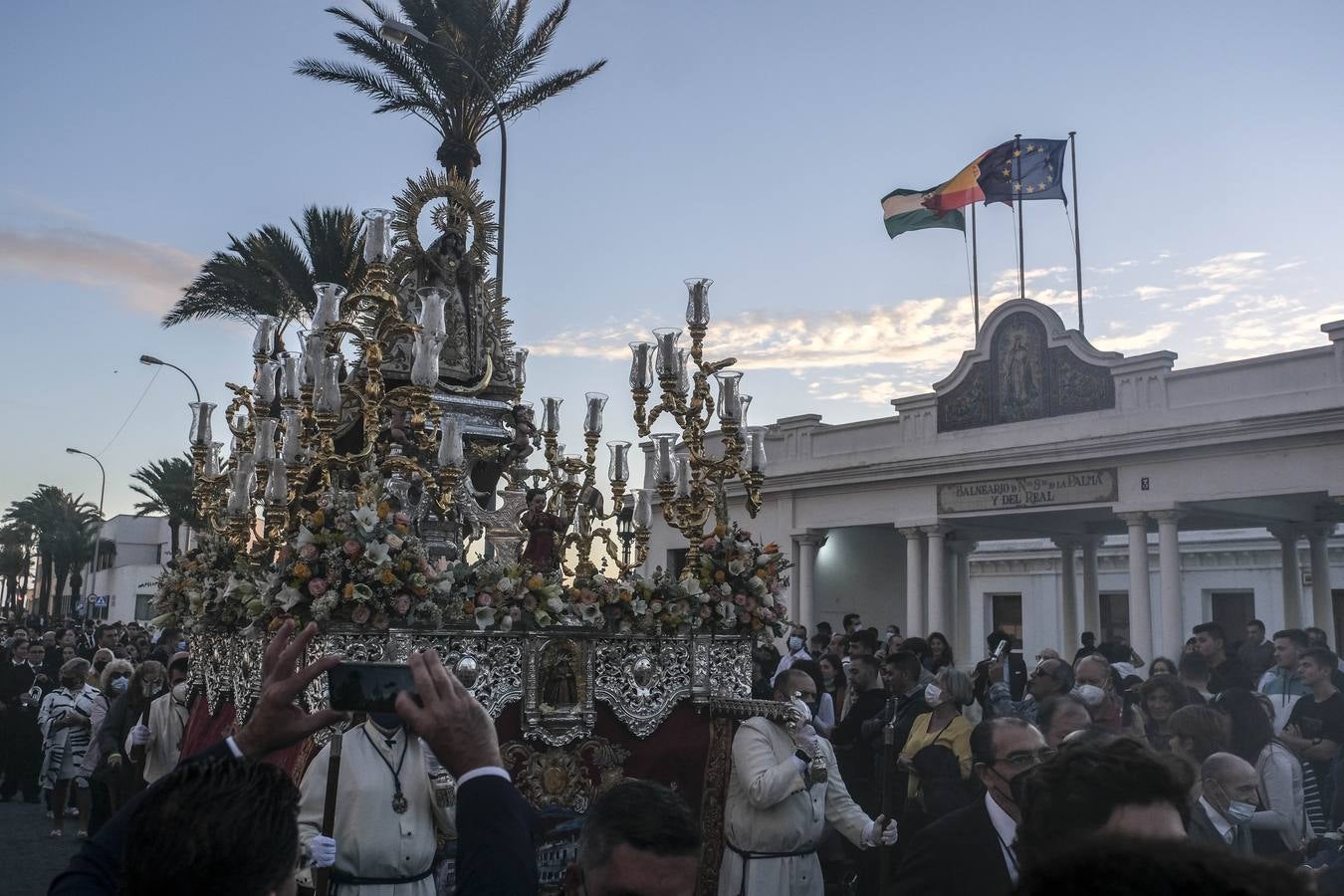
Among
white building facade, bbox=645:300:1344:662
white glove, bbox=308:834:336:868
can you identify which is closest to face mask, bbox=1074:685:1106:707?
white glove, bbox=308:834:336:868

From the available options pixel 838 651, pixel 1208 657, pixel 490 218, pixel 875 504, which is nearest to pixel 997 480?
pixel 875 504

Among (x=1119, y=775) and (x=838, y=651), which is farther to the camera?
(x=838, y=651)

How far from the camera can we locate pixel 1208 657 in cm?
991

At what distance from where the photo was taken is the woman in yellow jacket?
7137mm

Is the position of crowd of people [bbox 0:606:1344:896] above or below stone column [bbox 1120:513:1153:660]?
below

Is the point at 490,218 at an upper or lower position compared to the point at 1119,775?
upper

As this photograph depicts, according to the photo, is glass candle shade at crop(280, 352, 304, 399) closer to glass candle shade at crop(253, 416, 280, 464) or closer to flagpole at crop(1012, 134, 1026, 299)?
glass candle shade at crop(253, 416, 280, 464)

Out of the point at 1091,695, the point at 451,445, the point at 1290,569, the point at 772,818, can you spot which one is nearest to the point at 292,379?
→ the point at 451,445

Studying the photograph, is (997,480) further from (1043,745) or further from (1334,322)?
(1043,745)

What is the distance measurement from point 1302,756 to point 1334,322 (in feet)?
45.3

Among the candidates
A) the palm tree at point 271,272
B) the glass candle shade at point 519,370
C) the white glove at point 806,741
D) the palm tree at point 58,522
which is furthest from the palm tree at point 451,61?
the palm tree at point 58,522

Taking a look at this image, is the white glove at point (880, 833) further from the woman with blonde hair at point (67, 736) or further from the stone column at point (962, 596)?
the stone column at point (962, 596)

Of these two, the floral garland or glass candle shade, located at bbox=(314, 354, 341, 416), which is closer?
the floral garland

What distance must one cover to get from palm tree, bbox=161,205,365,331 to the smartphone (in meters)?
19.6
